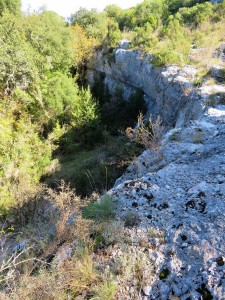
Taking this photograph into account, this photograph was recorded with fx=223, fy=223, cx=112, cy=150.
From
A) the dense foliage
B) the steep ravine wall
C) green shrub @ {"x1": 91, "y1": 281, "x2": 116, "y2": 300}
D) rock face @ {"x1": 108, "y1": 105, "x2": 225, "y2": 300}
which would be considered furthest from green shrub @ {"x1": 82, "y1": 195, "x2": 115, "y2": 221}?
the dense foliage

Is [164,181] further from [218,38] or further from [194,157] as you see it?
[218,38]

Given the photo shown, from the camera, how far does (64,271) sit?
257 centimetres

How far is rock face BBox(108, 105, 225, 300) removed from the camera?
7.89ft

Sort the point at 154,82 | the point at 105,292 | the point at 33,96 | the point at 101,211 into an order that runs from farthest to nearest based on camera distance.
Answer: the point at 33,96 → the point at 154,82 → the point at 101,211 → the point at 105,292

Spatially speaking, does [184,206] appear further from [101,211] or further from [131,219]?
[101,211]

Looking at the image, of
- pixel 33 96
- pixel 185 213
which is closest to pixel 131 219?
pixel 185 213

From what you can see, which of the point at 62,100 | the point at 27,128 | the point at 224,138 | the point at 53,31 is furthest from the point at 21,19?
the point at 224,138

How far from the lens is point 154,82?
1238 centimetres

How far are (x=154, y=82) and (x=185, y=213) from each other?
10.3 metres

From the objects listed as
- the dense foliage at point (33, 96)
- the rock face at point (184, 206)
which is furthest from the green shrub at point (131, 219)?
the dense foliage at point (33, 96)

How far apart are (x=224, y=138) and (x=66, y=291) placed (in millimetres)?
4761

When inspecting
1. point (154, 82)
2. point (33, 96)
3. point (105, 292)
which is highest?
point (105, 292)

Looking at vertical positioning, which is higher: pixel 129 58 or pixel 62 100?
pixel 129 58

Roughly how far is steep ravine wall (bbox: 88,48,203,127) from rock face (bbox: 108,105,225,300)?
3.58 metres
